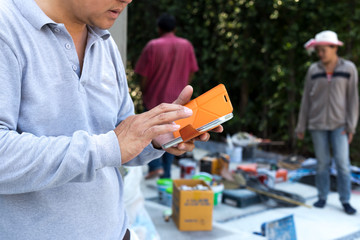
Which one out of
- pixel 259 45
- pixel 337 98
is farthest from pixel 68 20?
pixel 259 45

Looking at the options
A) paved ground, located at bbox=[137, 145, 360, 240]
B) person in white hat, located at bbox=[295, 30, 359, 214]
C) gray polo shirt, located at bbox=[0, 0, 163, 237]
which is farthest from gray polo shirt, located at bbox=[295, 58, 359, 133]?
gray polo shirt, located at bbox=[0, 0, 163, 237]

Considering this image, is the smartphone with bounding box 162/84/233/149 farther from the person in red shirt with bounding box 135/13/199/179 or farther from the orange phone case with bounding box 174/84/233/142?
the person in red shirt with bounding box 135/13/199/179

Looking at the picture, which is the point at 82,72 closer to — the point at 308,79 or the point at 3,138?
the point at 3,138

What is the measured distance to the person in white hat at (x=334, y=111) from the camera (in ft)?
13.3

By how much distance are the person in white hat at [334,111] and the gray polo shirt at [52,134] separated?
A: 134 inches

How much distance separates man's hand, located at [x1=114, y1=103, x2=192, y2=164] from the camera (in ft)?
2.99

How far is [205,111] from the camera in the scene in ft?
3.64

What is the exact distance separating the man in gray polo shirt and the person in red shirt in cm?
338

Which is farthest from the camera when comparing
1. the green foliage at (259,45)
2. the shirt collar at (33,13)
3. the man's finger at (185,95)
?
the green foliage at (259,45)

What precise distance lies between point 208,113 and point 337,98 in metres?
3.38

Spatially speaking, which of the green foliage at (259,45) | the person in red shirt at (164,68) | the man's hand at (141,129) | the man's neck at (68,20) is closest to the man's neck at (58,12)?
the man's neck at (68,20)

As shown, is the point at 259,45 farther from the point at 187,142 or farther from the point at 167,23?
the point at 187,142

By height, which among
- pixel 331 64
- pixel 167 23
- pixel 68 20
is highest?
pixel 68 20

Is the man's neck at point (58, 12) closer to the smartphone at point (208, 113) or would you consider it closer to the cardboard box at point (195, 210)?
the smartphone at point (208, 113)
